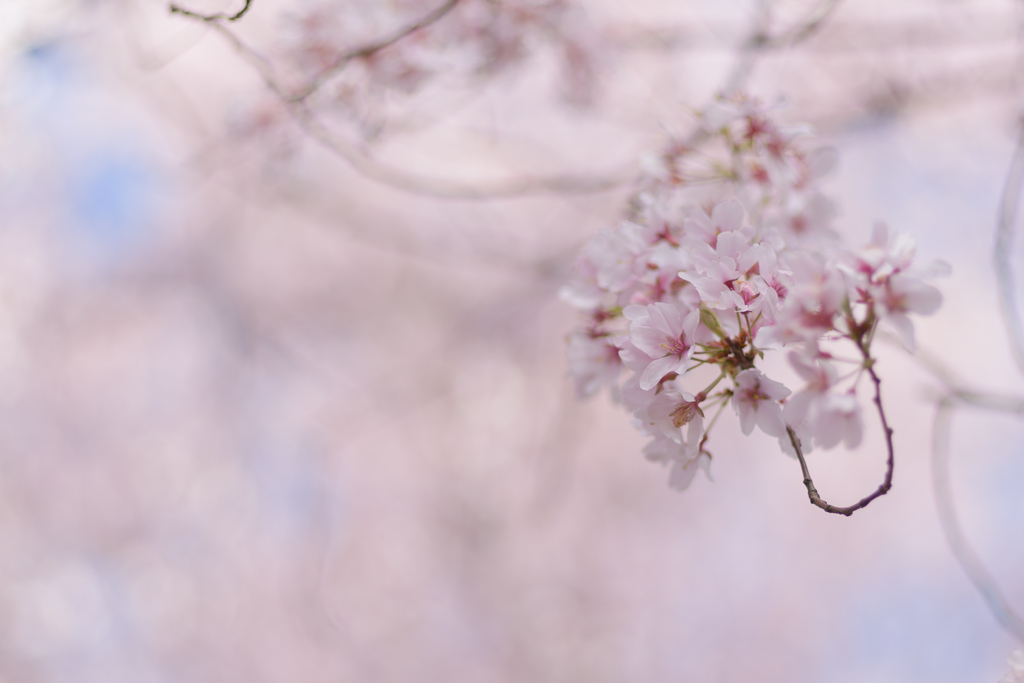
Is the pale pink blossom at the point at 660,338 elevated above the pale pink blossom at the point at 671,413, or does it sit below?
above

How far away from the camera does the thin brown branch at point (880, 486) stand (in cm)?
30

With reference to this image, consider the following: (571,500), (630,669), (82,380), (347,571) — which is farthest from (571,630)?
(82,380)

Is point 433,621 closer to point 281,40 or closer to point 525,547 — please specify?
point 525,547

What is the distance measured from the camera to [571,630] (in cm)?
245

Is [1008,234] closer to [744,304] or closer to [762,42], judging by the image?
[762,42]

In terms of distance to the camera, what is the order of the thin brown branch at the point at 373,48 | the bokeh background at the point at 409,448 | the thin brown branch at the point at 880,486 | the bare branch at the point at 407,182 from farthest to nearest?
the bokeh background at the point at 409,448, the bare branch at the point at 407,182, the thin brown branch at the point at 373,48, the thin brown branch at the point at 880,486

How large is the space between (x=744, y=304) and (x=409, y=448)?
2496mm

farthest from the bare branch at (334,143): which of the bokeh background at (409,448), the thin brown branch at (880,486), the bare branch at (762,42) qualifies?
the bokeh background at (409,448)

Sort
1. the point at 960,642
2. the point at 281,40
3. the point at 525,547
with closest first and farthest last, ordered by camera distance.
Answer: the point at 281,40, the point at 960,642, the point at 525,547

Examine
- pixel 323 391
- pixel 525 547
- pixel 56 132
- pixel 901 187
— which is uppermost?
pixel 56 132

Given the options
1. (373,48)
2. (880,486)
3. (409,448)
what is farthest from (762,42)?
(409,448)

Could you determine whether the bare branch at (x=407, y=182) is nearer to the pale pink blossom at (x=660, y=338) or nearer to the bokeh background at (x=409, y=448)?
the pale pink blossom at (x=660, y=338)

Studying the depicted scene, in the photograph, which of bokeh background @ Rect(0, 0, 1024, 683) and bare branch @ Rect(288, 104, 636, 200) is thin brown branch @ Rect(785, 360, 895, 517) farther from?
bokeh background @ Rect(0, 0, 1024, 683)

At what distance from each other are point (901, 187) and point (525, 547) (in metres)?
2.30
